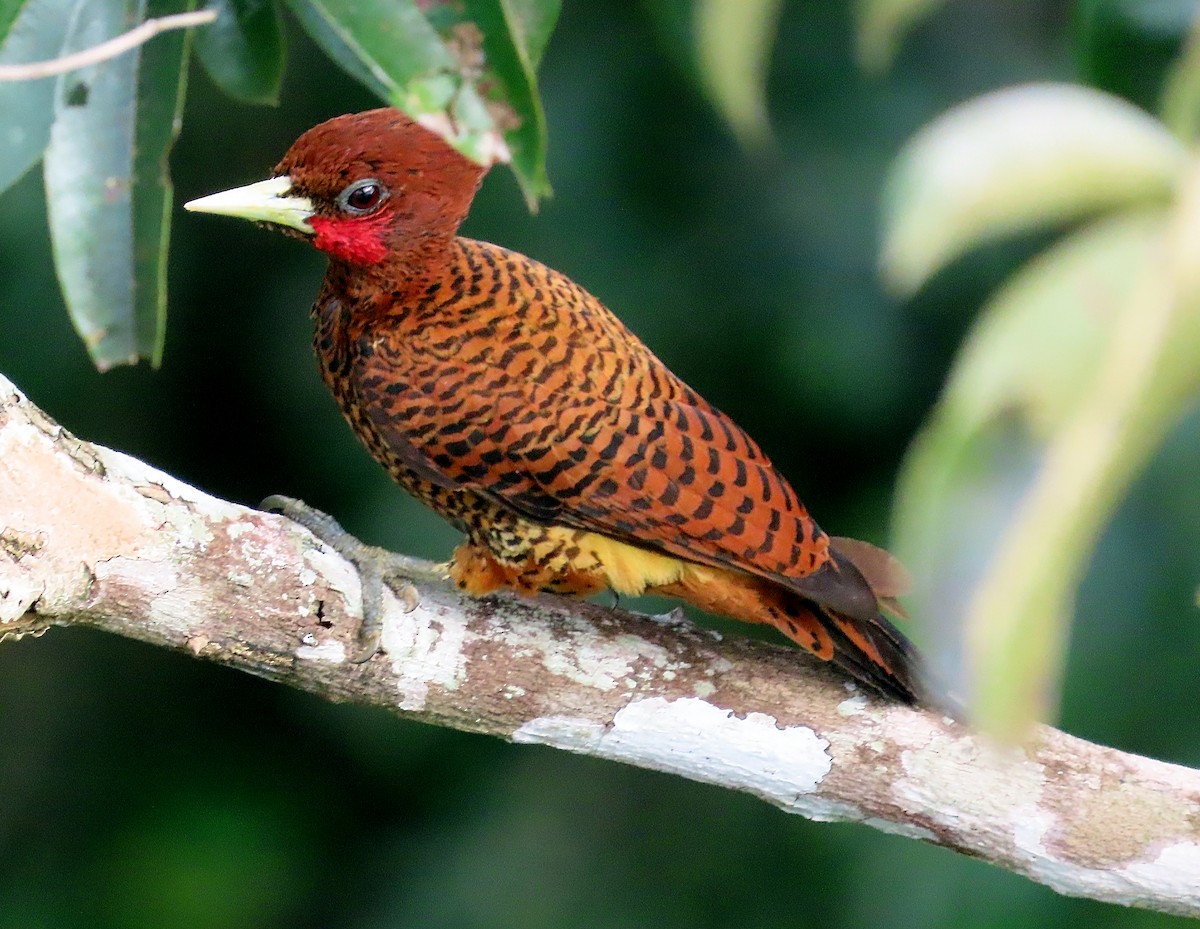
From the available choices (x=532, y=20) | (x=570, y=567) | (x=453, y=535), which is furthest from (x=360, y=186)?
(x=453, y=535)

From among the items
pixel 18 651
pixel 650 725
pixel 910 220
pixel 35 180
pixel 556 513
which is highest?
pixel 910 220

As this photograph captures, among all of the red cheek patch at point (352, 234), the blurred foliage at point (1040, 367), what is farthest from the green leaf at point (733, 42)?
the red cheek patch at point (352, 234)

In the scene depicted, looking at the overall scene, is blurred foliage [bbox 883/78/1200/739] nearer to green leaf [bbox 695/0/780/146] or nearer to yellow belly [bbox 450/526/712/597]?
green leaf [bbox 695/0/780/146]

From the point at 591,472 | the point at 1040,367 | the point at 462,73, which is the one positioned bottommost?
the point at 591,472

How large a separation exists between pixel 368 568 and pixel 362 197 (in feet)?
1.76

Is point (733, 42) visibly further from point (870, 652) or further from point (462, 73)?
point (870, 652)

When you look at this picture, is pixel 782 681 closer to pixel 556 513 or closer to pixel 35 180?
pixel 556 513

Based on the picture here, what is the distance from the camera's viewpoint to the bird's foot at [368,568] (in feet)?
6.11

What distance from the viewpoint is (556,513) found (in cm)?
205

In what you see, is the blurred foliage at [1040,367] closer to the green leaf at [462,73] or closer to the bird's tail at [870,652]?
the green leaf at [462,73]

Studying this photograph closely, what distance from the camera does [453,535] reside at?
9.71 ft

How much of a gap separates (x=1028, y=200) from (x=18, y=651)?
349 cm

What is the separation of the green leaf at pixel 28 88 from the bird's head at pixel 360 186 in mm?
425

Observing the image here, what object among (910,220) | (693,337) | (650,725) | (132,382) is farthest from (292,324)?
(910,220)
